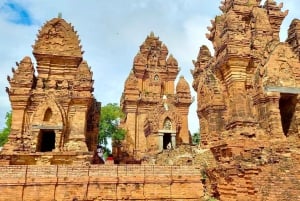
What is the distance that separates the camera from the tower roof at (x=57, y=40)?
568 inches

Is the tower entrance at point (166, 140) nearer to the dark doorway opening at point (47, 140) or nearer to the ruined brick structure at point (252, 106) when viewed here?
the ruined brick structure at point (252, 106)

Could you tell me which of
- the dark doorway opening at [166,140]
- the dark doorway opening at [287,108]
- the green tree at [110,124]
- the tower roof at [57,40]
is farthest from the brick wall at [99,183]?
the green tree at [110,124]

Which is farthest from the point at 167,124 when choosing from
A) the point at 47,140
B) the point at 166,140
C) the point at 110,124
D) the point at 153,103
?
the point at 47,140

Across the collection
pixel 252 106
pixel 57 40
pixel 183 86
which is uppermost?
pixel 183 86

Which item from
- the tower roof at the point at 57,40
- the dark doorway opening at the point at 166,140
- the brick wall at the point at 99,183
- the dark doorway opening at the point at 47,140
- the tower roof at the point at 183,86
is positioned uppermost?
the tower roof at the point at 183,86

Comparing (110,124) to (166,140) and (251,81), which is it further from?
(251,81)

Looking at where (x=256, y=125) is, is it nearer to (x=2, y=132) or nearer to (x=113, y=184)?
(x=113, y=184)

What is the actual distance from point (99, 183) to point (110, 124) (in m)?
19.7

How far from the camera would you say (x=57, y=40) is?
1460 centimetres

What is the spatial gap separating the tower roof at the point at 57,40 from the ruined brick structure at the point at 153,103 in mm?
10937

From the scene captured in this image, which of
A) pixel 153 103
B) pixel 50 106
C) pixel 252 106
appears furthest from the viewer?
pixel 153 103

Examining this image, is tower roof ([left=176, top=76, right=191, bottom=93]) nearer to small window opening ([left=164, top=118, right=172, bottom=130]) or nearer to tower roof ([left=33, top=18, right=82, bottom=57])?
small window opening ([left=164, top=118, right=172, bottom=130])

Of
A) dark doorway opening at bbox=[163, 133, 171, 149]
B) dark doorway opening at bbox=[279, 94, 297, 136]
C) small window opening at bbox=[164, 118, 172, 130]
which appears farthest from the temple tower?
dark doorway opening at bbox=[163, 133, 171, 149]

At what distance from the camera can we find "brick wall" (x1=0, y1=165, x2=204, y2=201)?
28.6 feet
